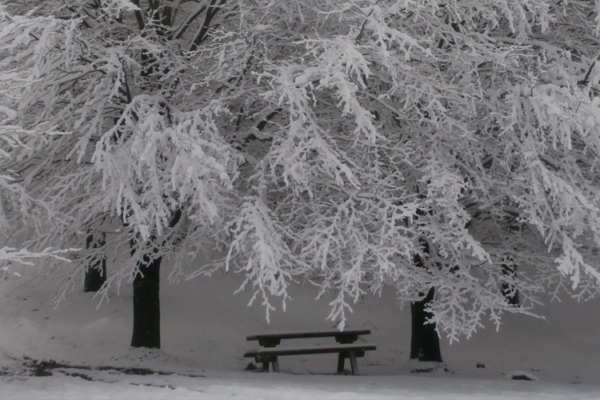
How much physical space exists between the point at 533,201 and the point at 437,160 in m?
1.23

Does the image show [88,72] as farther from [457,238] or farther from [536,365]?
[536,365]

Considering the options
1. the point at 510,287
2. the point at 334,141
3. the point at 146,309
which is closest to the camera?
the point at 334,141

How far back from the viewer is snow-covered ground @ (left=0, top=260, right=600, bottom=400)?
6.72 meters

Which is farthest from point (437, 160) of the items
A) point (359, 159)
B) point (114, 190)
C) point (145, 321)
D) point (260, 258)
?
point (145, 321)

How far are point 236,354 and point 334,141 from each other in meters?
5.66

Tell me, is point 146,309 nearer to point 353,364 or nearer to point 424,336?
point 353,364

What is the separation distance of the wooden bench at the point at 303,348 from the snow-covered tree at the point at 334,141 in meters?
1.48

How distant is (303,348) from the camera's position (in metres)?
8.93

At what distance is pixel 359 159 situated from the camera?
7684 millimetres

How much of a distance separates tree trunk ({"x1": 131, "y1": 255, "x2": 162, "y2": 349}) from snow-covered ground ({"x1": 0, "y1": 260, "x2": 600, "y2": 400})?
22cm

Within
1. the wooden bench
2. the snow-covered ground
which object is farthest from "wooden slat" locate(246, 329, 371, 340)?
the snow-covered ground

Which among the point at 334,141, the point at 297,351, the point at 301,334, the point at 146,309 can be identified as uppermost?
the point at 334,141

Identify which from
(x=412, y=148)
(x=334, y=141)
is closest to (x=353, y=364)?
(x=412, y=148)

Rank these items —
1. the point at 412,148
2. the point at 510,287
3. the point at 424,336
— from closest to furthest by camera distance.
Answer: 1. the point at 510,287
2. the point at 412,148
3. the point at 424,336
